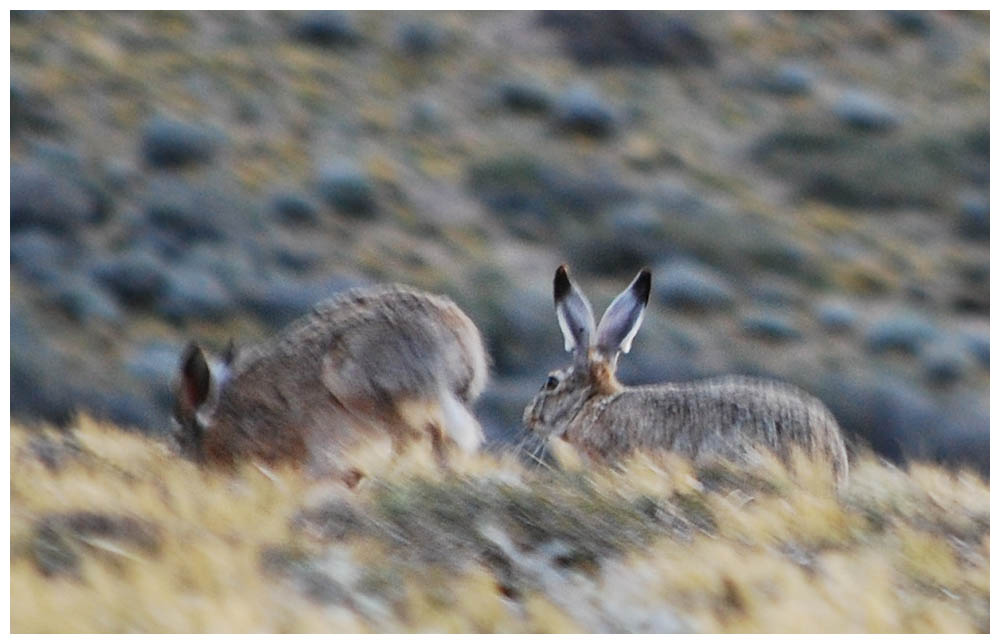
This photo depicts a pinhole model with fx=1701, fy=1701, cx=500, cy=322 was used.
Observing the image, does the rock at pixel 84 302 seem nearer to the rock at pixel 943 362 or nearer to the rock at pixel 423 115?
the rock at pixel 423 115

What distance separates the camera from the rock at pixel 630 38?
23953mm

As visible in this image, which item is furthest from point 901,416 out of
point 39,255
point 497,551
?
point 497,551

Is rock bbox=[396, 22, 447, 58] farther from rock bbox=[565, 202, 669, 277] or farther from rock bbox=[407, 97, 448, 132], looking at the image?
rock bbox=[565, 202, 669, 277]

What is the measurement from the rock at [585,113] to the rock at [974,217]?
5356mm

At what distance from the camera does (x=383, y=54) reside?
24.4 metres

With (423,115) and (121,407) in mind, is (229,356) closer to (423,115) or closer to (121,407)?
(121,407)

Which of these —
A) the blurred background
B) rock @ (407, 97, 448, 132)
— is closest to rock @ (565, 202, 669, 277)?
the blurred background

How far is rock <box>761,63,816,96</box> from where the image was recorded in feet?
76.6

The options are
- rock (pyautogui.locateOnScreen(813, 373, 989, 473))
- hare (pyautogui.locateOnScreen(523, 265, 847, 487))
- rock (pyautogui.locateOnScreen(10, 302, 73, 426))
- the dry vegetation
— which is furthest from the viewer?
Answer: rock (pyautogui.locateOnScreen(813, 373, 989, 473))

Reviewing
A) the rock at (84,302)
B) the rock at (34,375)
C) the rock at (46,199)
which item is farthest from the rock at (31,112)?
the rock at (34,375)

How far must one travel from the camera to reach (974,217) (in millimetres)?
24906

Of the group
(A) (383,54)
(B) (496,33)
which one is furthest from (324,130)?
(B) (496,33)

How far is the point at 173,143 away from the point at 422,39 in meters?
3.88

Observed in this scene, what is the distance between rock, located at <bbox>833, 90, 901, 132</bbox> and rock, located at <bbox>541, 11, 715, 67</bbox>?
2844 mm
